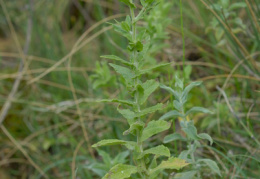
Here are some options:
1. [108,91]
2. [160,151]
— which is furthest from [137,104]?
[108,91]

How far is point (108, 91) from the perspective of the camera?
2.59 meters

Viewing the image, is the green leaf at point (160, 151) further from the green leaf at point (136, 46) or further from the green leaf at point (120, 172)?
the green leaf at point (136, 46)

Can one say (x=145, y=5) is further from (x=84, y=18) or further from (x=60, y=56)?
(x=84, y=18)

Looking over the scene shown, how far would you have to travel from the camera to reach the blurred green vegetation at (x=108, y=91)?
67.8 inches

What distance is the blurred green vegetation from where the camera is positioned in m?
1.72

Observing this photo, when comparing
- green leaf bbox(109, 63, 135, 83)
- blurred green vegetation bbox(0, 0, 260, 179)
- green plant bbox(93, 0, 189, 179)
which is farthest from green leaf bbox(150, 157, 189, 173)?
blurred green vegetation bbox(0, 0, 260, 179)

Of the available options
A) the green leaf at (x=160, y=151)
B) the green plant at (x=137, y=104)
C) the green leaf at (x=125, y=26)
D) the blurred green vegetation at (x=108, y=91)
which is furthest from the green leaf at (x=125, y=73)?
the blurred green vegetation at (x=108, y=91)

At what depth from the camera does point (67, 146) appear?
2.34 m

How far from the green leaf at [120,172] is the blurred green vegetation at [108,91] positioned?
0.58m

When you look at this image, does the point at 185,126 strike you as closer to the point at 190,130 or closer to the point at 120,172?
the point at 190,130

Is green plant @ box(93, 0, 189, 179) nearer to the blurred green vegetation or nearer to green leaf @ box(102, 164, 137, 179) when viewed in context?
green leaf @ box(102, 164, 137, 179)

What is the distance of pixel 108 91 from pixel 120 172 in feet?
5.15

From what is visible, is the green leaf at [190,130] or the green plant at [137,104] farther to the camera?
the green leaf at [190,130]

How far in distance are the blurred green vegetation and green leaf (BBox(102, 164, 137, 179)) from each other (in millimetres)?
575
